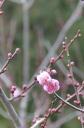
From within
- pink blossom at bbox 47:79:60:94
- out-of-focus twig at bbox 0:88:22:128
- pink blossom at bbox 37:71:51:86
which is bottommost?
out-of-focus twig at bbox 0:88:22:128

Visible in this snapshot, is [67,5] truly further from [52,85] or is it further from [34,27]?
[52,85]

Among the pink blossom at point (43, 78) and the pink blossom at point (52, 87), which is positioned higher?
the pink blossom at point (43, 78)

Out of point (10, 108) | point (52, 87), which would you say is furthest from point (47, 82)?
point (10, 108)

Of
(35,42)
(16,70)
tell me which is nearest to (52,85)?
(16,70)

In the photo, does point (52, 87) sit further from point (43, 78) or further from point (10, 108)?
point (10, 108)

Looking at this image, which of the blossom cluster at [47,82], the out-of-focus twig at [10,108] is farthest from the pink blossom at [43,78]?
the out-of-focus twig at [10,108]

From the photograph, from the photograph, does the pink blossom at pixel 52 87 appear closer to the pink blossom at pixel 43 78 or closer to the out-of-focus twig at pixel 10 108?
the pink blossom at pixel 43 78

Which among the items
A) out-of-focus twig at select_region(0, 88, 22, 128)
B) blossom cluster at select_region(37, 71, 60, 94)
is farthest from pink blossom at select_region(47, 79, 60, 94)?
out-of-focus twig at select_region(0, 88, 22, 128)

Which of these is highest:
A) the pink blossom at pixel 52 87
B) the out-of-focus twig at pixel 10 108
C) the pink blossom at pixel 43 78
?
the pink blossom at pixel 43 78

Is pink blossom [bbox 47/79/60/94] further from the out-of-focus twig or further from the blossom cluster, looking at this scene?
the out-of-focus twig
